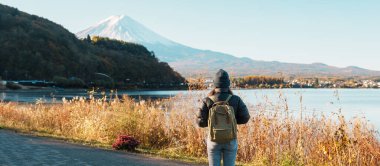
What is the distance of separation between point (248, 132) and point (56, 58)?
85.3m

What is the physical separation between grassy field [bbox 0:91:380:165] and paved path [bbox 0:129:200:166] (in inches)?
43.1

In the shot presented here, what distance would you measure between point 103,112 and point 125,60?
95868 millimetres

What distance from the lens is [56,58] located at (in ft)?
304

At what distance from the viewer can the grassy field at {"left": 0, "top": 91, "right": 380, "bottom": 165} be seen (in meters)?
10.5

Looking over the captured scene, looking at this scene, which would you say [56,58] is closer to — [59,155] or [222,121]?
[59,155]

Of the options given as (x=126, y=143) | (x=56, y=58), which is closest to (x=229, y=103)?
(x=126, y=143)

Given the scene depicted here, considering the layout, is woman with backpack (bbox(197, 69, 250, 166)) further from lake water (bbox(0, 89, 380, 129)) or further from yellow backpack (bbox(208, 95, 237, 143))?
lake water (bbox(0, 89, 380, 129))

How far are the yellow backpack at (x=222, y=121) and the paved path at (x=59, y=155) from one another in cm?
446

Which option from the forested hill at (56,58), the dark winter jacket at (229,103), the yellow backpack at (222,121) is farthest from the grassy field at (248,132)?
the forested hill at (56,58)

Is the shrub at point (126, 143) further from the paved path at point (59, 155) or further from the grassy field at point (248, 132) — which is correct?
the grassy field at point (248, 132)

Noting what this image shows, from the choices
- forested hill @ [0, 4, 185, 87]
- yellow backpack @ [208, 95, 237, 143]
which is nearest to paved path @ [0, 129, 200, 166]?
yellow backpack @ [208, 95, 237, 143]

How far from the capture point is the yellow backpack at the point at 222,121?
20.9 ft

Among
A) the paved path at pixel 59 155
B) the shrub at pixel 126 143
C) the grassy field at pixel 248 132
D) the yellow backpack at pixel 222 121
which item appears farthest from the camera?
the shrub at pixel 126 143

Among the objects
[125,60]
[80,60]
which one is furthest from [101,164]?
[125,60]
